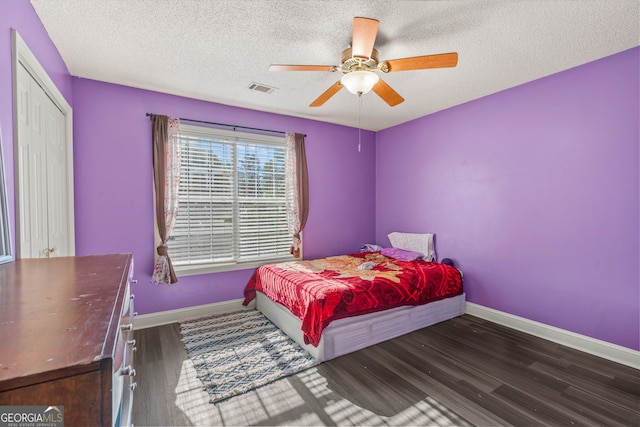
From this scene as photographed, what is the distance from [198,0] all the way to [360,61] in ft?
3.72

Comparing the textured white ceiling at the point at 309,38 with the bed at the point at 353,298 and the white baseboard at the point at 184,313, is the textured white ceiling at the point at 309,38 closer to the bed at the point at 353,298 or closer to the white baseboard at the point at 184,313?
the bed at the point at 353,298

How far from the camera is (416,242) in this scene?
4.25 meters

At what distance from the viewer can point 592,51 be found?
249 centimetres

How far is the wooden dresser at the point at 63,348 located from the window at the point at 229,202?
2669 millimetres

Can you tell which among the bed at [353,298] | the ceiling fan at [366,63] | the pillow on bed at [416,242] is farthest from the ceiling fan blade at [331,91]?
the pillow on bed at [416,242]

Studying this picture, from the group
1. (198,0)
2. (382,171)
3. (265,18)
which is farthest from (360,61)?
(382,171)

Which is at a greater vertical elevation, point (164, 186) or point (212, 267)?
point (164, 186)

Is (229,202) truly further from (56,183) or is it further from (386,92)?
(386,92)

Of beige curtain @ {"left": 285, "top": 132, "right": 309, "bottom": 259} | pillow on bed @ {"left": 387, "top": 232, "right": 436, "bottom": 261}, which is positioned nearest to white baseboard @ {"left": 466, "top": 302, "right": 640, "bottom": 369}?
pillow on bed @ {"left": 387, "top": 232, "right": 436, "bottom": 261}

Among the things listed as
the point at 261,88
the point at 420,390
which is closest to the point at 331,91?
the point at 261,88

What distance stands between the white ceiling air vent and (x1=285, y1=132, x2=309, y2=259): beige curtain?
90 centimetres

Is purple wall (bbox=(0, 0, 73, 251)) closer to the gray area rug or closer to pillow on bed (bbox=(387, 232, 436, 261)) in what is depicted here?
the gray area rug

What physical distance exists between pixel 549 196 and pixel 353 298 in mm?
2261

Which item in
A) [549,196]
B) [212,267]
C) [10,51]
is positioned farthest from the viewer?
[212,267]
